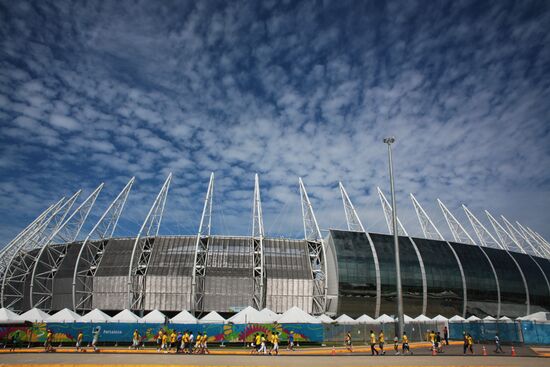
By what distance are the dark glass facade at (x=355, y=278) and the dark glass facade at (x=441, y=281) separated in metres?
13.4

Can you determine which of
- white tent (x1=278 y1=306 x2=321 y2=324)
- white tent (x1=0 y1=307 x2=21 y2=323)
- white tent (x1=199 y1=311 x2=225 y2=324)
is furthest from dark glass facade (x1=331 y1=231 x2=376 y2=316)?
white tent (x1=0 y1=307 x2=21 y2=323)

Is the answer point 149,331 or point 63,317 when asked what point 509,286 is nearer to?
point 149,331

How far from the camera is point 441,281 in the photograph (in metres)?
76.1

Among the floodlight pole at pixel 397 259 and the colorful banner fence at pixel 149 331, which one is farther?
the colorful banner fence at pixel 149 331

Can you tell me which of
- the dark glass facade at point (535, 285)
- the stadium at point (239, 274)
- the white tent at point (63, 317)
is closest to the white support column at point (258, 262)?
the stadium at point (239, 274)

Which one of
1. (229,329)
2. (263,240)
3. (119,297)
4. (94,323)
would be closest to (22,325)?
(94,323)

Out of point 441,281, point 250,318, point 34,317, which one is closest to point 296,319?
point 250,318

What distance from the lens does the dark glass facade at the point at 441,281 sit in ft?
246

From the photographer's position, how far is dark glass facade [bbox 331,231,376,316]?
227 feet

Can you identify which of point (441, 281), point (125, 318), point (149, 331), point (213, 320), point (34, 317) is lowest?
point (149, 331)

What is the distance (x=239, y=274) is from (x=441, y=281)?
42.4 meters

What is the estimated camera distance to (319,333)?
138ft

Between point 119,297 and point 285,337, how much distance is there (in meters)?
40.8

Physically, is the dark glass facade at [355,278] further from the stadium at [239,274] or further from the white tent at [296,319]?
the white tent at [296,319]
